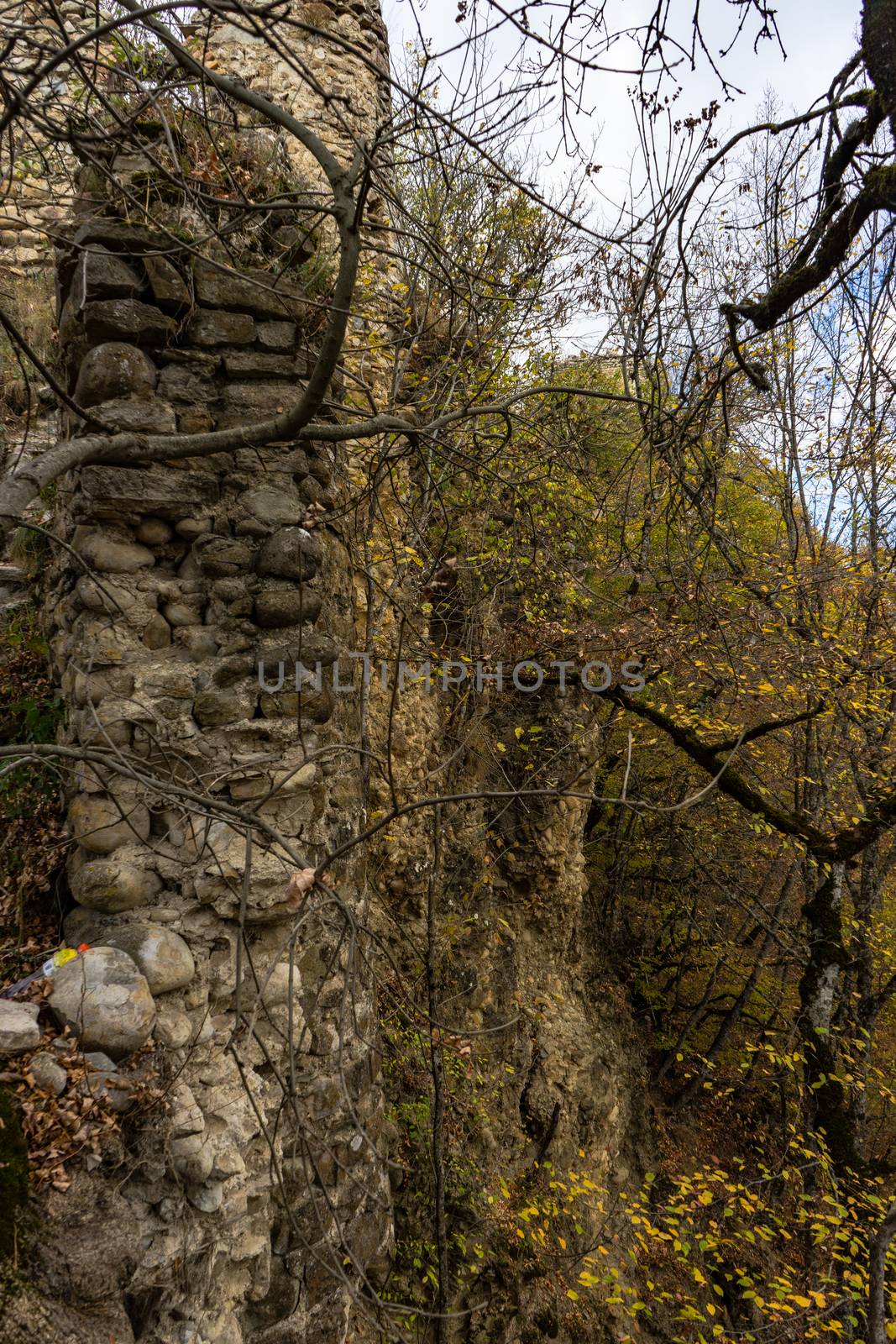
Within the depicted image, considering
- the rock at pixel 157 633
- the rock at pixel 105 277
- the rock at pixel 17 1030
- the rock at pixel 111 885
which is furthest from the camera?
the rock at pixel 157 633

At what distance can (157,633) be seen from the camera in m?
3.36

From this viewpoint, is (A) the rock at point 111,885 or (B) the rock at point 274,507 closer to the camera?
(A) the rock at point 111,885

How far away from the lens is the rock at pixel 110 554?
10.7ft

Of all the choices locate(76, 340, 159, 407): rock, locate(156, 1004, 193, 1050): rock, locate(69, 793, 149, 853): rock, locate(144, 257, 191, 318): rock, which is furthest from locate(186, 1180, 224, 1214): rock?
locate(144, 257, 191, 318): rock

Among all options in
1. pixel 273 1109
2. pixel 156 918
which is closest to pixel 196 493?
pixel 156 918

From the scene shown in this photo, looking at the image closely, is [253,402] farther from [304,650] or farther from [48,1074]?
[48,1074]

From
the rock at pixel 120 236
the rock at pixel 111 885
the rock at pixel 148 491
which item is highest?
the rock at pixel 120 236

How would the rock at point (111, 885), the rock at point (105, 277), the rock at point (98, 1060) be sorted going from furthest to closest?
1. the rock at point (105, 277)
2. the rock at point (111, 885)
3. the rock at point (98, 1060)

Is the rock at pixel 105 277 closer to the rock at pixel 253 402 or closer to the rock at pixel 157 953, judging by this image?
the rock at pixel 253 402

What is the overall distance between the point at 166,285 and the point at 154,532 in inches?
40.7

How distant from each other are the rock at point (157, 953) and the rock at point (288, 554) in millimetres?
1528

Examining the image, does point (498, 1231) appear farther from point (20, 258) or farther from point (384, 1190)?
point (20, 258)

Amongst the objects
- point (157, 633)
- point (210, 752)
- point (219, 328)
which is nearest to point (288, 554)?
point (157, 633)

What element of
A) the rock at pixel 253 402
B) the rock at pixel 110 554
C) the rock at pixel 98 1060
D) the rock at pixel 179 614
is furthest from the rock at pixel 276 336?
the rock at pixel 98 1060
